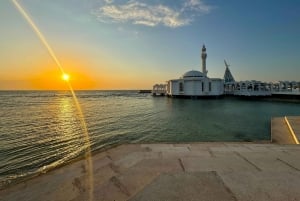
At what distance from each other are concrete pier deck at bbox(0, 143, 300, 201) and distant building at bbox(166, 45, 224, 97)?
202 ft

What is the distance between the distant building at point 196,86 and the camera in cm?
6594

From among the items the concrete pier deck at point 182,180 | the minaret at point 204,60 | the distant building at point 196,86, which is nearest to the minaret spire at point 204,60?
the minaret at point 204,60

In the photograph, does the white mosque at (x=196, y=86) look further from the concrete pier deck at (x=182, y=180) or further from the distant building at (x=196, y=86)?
the concrete pier deck at (x=182, y=180)

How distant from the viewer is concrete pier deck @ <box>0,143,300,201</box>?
3150mm

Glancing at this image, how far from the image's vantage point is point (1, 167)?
25.0ft

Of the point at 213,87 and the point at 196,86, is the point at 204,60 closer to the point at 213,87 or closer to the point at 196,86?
the point at 213,87

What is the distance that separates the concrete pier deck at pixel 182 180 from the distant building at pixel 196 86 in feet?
202

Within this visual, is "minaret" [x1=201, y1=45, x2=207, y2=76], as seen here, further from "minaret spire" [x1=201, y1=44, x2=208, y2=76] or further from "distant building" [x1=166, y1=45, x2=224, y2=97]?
"distant building" [x1=166, y1=45, x2=224, y2=97]

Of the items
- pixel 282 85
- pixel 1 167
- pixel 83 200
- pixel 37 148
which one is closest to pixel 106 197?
pixel 83 200

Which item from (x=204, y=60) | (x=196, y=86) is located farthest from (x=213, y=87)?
(x=204, y=60)

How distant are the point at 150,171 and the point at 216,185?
4.72 ft

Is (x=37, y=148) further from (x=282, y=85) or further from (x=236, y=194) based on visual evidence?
(x=282, y=85)

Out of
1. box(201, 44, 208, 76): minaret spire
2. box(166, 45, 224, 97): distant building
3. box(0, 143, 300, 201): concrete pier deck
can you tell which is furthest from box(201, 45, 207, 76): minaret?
box(0, 143, 300, 201): concrete pier deck

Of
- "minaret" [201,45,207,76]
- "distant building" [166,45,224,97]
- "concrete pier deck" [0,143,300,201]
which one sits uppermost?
"minaret" [201,45,207,76]
